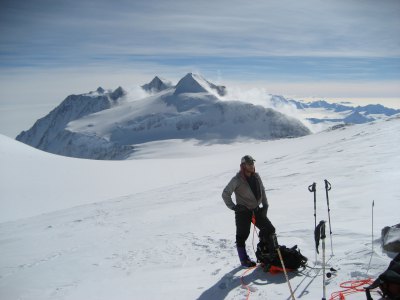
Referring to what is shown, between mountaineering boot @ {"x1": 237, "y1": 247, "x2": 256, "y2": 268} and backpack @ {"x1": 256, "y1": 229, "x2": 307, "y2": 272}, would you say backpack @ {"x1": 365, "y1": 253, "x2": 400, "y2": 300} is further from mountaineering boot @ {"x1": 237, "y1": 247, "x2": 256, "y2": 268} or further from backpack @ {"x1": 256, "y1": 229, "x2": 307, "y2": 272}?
mountaineering boot @ {"x1": 237, "y1": 247, "x2": 256, "y2": 268}

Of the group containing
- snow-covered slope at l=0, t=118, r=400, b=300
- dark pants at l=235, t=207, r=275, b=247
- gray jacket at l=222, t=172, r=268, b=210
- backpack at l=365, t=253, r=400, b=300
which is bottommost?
snow-covered slope at l=0, t=118, r=400, b=300

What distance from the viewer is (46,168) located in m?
33.7

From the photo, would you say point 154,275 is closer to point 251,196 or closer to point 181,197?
point 251,196

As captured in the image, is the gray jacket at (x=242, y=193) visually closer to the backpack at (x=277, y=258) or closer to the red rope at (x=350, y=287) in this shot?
the backpack at (x=277, y=258)

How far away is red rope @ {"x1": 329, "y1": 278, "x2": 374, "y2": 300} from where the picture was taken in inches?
237

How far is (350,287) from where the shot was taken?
6211mm

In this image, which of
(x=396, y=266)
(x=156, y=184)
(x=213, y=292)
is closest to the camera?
(x=396, y=266)

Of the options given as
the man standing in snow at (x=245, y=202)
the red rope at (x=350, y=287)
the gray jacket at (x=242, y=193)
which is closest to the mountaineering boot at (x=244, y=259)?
the man standing in snow at (x=245, y=202)

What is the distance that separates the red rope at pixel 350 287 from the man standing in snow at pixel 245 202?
1818 millimetres

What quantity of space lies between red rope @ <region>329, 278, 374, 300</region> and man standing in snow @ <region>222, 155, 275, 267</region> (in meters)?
1.82

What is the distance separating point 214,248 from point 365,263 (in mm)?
3701

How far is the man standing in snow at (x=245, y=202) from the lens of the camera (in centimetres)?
788

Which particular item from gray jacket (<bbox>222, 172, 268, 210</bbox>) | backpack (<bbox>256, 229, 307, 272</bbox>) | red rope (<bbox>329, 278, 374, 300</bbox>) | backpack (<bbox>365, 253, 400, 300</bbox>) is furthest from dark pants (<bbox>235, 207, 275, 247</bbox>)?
backpack (<bbox>365, 253, 400, 300</bbox>)

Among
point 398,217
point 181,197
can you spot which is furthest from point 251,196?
point 181,197
